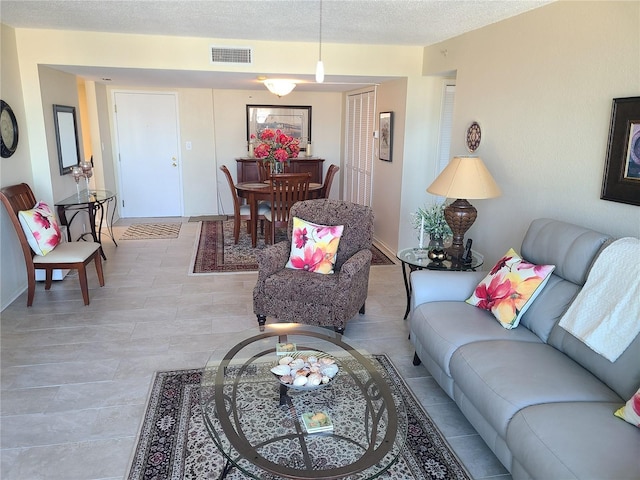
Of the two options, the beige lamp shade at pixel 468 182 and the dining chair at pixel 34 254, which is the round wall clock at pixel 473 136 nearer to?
the beige lamp shade at pixel 468 182

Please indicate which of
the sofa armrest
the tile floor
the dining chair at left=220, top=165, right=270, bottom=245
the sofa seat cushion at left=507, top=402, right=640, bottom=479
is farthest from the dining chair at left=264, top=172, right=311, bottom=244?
the sofa seat cushion at left=507, top=402, right=640, bottom=479

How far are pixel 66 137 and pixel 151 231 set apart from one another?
194 cm

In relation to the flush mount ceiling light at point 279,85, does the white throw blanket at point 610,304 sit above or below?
below

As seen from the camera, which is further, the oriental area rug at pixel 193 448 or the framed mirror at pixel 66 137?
the framed mirror at pixel 66 137

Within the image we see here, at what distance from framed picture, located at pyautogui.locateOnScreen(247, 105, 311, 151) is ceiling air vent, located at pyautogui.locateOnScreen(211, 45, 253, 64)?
2.86m

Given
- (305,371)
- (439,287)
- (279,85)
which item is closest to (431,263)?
(439,287)

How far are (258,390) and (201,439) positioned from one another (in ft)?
1.55

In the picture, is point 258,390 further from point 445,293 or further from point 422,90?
point 422,90

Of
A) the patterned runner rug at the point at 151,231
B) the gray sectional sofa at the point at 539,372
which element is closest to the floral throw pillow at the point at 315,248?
the gray sectional sofa at the point at 539,372

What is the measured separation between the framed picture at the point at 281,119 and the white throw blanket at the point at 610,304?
18.7 ft

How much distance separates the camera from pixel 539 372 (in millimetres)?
1915

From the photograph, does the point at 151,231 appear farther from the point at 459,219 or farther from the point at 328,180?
the point at 459,219

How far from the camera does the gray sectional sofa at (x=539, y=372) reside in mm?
1506

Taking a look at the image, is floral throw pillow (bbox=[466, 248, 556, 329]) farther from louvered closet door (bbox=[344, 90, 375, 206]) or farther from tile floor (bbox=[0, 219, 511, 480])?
Result: louvered closet door (bbox=[344, 90, 375, 206])
